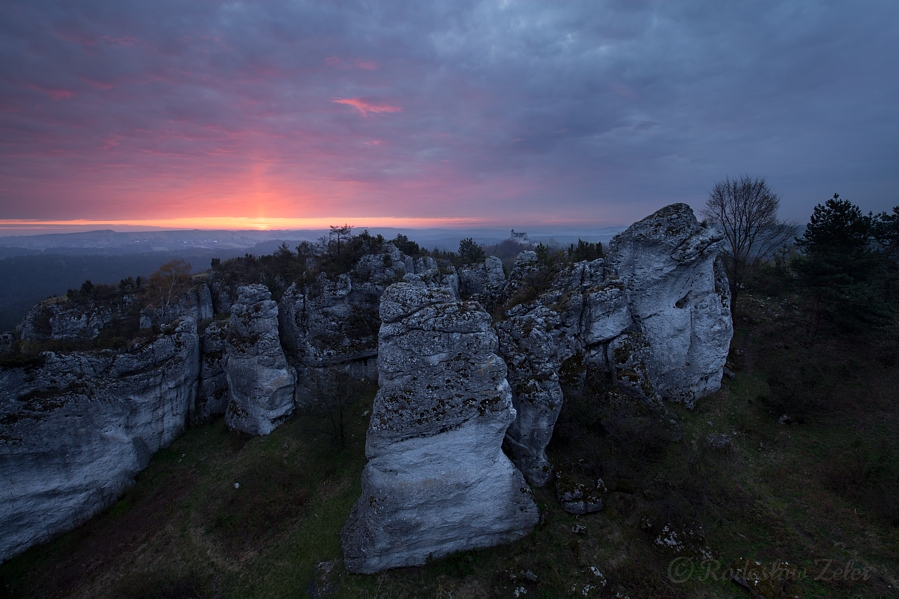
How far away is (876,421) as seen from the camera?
14188 mm

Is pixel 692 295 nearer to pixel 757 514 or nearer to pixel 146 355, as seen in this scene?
pixel 757 514

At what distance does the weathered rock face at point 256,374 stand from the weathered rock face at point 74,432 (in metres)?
2.92

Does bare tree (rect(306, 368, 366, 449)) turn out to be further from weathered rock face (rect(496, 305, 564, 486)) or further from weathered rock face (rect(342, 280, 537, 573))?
weathered rock face (rect(496, 305, 564, 486))

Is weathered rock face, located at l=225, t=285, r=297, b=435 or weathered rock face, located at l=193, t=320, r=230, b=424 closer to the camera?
weathered rock face, located at l=225, t=285, r=297, b=435

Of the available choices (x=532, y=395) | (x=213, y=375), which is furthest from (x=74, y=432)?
(x=532, y=395)

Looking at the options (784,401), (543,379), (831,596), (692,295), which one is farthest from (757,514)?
(692,295)

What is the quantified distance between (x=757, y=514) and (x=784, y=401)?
22.7 feet

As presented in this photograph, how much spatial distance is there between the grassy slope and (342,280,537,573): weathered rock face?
85 centimetres

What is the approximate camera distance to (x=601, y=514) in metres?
11.4

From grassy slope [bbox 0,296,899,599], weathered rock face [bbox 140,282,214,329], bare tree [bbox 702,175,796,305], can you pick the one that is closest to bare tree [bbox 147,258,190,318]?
weathered rock face [bbox 140,282,214,329]

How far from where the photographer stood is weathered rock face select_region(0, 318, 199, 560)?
12.5 meters

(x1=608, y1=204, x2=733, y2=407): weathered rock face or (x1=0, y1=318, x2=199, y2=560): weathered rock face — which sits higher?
(x1=608, y1=204, x2=733, y2=407): weathered rock face

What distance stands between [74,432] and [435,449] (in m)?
15.2

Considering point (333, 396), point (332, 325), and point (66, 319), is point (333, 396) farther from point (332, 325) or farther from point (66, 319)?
point (66, 319)
